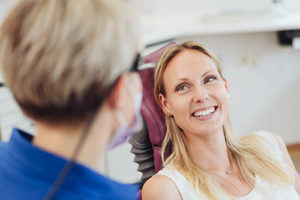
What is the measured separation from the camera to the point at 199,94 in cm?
128

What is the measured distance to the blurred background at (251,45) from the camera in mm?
2797

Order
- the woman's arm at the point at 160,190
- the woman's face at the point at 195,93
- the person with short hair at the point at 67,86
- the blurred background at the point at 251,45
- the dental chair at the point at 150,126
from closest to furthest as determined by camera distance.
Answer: the person with short hair at the point at 67,86
the woman's arm at the point at 160,190
the woman's face at the point at 195,93
the dental chair at the point at 150,126
the blurred background at the point at 251,45

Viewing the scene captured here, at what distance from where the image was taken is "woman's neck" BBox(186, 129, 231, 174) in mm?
1357

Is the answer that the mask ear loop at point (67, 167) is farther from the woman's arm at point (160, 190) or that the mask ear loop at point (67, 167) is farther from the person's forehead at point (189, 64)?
the person's forehead at point (189, 64)

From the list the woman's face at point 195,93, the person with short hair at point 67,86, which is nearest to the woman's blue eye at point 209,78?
the woman's face at point 195,93

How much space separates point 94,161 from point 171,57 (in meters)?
0.71

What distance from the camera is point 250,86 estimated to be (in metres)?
3.09

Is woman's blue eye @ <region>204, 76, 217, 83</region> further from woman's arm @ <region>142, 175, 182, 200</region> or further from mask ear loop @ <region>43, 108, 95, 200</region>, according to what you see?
mask ear loop @ <region>43, 108, 95, 200</region>

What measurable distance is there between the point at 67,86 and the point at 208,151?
0.83m

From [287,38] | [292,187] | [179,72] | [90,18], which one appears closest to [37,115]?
[90,18]

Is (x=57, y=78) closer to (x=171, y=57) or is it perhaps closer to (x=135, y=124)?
(x=135, y=124)

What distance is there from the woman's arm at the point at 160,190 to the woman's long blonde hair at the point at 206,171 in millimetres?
74


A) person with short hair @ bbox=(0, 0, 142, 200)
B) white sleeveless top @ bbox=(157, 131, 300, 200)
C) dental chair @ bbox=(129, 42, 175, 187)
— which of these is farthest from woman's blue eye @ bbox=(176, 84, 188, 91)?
person with short hair @ bbox=(0, 0, 142, 200)

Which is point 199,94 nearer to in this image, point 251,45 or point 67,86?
point 67,86
